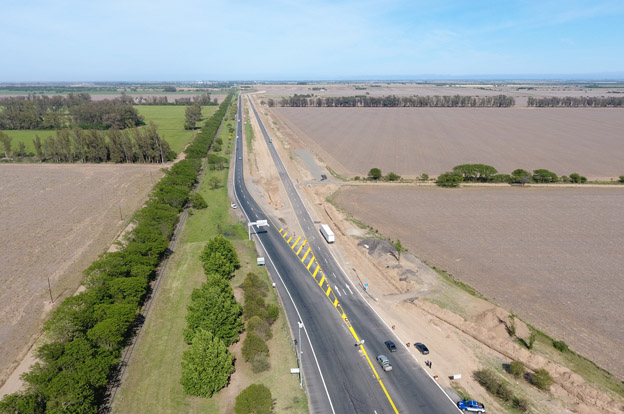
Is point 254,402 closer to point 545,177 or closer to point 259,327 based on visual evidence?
point 259,327

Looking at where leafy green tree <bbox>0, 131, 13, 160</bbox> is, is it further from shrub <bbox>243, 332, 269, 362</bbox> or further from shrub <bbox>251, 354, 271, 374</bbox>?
shrub <bbox>251, 354, 271, 374</bbox>

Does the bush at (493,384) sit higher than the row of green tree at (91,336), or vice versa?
the row of green tree at (91,336)

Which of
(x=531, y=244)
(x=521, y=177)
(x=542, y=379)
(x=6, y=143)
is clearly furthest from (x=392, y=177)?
(x=6, y=143)

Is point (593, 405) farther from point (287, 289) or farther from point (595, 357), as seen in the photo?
point (287, 289)

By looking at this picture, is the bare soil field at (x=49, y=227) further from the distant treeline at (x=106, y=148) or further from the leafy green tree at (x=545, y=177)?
the leafy green tree at (x=545, y=177)

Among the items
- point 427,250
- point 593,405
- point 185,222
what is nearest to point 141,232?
point 185,222

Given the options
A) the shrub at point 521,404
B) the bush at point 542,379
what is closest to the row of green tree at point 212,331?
the shrub at point 521,404
